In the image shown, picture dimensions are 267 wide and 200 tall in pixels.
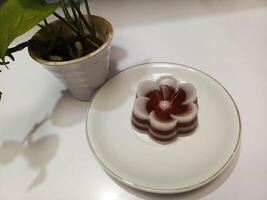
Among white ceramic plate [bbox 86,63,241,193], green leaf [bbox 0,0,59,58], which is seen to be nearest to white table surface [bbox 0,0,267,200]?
white ceramic plate [bbox 86,63,241,193]

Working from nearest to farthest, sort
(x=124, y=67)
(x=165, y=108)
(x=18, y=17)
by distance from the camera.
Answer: (x=18, y=17) → (x=165, y=108) → (x=124, y=67)

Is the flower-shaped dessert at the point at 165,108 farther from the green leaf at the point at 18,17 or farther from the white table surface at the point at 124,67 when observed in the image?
the green leaf at the point at 18,17

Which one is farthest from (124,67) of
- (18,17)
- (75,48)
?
(18,17)

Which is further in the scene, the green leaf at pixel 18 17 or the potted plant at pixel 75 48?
the potted plant at pixel 75 48

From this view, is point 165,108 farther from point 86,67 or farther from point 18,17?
point 18,17

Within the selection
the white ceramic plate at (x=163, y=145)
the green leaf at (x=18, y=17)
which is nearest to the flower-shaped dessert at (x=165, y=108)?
the white ceramic plate at (x=163, y=145)

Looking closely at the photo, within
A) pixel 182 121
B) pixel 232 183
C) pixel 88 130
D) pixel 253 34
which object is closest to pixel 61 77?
pixel 88 130

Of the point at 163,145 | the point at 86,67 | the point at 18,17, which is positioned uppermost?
the point at 18,17
